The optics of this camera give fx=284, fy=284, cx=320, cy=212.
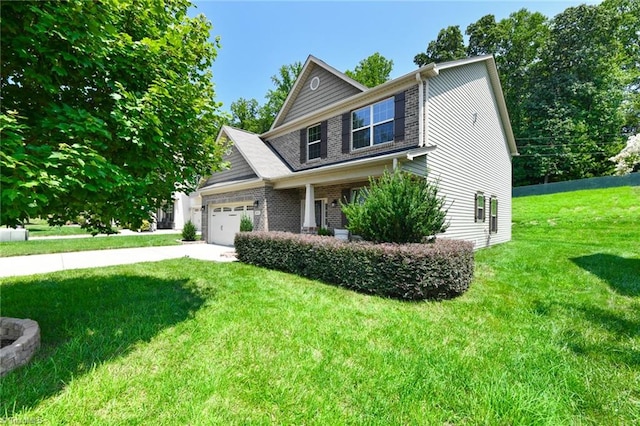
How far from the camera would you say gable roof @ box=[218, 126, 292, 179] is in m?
12.5

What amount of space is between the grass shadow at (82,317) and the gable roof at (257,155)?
22.1 feet

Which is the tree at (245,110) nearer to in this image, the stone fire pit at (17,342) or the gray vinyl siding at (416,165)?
the gray vinyl siding at (416,165)

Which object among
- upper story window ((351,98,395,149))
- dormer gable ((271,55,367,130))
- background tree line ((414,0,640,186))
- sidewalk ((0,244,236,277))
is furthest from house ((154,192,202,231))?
background tree line ((414,0,640,186))

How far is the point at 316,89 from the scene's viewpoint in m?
13.1

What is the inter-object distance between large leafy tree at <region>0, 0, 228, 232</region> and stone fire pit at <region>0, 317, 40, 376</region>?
1.34 m

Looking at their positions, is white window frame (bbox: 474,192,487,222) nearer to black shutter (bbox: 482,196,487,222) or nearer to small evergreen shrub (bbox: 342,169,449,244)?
black shutter (bbox: 482,196,487,222)

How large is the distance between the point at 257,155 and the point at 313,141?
9.51ft

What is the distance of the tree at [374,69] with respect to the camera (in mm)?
28922

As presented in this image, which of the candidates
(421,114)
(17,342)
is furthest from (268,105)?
(17,342)

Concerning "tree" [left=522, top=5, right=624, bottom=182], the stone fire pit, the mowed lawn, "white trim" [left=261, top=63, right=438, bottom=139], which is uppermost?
"tree" [left=522, top=5, right=624, bottom=182]

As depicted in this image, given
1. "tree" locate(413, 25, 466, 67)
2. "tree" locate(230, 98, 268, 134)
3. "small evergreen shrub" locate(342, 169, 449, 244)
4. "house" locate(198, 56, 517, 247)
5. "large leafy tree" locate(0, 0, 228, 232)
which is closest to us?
"large leafy tree" locate(0, 0, 228, 232)

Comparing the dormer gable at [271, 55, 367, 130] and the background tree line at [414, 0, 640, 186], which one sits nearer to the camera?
the dormer gable at [271, 55, 367, 130]

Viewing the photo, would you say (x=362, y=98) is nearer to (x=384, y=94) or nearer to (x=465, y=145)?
(x=384, y=94)

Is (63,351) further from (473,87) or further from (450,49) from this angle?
(450,49)
